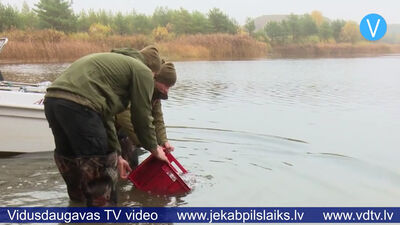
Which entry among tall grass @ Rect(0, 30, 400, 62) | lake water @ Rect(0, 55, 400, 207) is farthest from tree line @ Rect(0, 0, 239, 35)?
lake water @ Rect(0, 55, 400, 207)

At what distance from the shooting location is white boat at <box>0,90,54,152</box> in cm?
Answer: 598

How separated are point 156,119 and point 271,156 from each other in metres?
2.29

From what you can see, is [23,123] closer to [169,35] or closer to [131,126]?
[131,126]

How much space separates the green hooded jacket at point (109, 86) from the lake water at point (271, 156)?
53.4 inches

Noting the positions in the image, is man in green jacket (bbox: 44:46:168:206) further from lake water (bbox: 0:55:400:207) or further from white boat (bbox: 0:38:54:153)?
white boat (bbox: 0:38:54:153)

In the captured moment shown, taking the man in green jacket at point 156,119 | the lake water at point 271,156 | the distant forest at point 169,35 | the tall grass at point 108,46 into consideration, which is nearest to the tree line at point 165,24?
the distant forest at point 169,35

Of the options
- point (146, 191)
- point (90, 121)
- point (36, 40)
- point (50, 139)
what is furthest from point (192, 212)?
point (36, 40)

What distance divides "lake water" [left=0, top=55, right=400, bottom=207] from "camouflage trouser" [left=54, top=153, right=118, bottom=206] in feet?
3.01

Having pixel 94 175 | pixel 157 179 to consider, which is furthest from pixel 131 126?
pixel 94 175

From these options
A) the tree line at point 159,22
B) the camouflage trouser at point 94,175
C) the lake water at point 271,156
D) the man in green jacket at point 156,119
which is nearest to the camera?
the camouflage trouser at point 94,175

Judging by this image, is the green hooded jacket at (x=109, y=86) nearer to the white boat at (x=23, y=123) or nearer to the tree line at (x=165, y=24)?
the white boat at (x=23, y=123)

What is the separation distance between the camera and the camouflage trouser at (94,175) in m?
3.44

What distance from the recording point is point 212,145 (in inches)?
295

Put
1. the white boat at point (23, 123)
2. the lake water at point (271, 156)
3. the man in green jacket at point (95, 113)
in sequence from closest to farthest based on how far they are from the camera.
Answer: the man in green jacket at point (95, 113)
the lake water at point (271, 156)
the white boat at point (23, 123)
